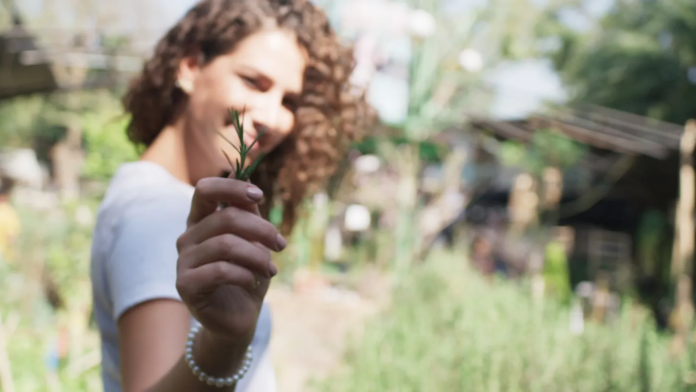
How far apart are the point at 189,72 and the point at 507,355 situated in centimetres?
203

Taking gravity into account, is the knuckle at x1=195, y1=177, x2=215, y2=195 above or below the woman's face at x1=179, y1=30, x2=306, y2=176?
below

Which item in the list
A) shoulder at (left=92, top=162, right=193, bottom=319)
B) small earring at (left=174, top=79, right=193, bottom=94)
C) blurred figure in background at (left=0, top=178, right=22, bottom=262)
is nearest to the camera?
shoulder at (left=92, top=162, right=193, bottom=319)

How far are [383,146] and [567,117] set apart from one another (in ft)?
9.42

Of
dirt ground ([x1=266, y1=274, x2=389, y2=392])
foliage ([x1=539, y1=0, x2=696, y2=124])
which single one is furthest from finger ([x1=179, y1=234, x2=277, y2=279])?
foliage ([x1=539, y1=0, x2=696, y2=124])

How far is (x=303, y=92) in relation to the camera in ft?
3.84

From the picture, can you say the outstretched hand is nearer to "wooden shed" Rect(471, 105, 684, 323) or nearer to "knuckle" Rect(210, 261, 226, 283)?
"knuckle" Rect(210, 261, 226, 283)

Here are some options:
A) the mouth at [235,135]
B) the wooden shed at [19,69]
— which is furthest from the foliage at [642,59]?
the mouth at [235,135]

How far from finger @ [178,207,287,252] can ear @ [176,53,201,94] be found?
472 millimetres

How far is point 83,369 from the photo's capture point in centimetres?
360

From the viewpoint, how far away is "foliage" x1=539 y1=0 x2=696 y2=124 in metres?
13.0

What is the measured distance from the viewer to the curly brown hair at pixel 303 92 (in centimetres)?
99

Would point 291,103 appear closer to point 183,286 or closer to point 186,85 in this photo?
point 186,85

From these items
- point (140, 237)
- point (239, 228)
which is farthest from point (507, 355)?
point (239, 228)

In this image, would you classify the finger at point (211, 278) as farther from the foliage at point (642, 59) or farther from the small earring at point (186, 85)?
the foliage at point (642, 59)
